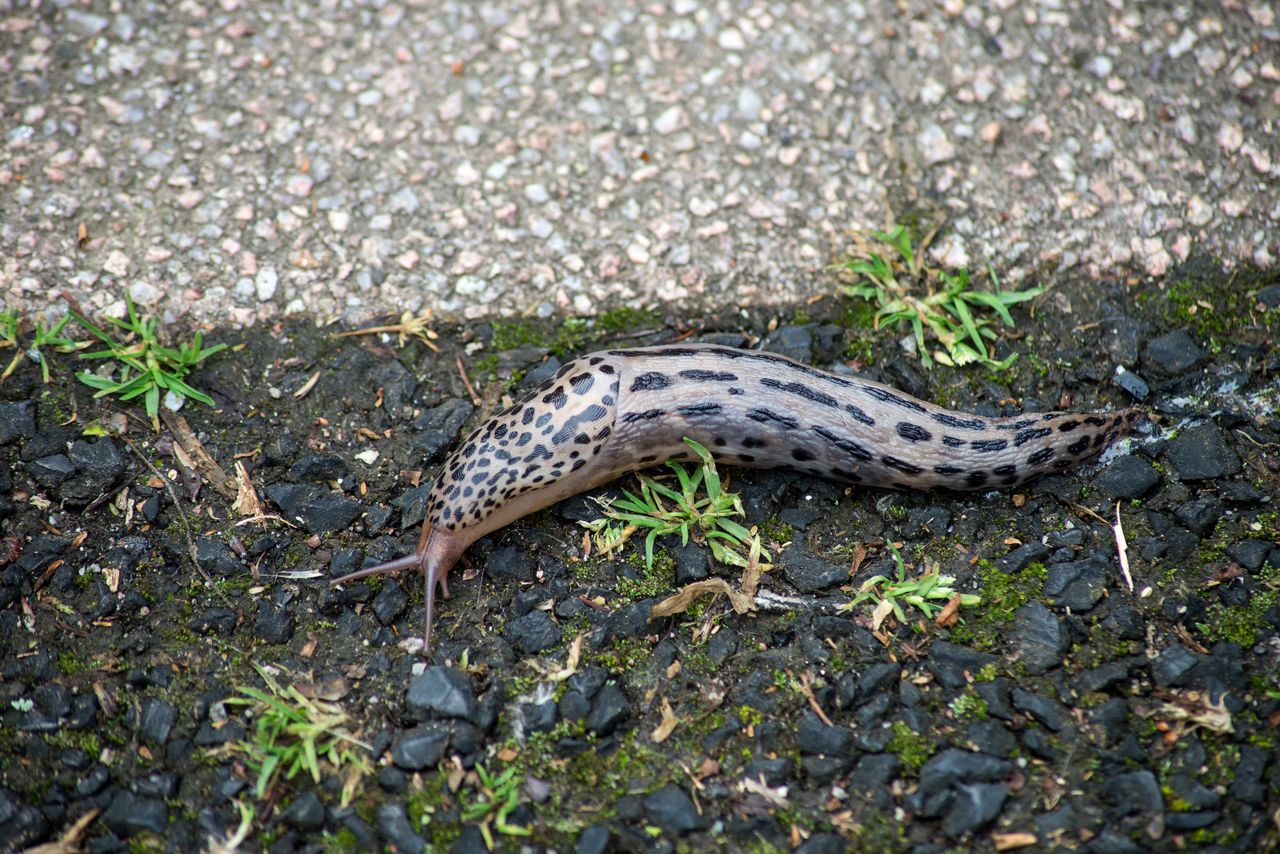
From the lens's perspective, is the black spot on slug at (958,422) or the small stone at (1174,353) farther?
the small stone at (1174,353)

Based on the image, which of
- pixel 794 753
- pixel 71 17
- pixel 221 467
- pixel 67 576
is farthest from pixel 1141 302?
pixel 71 17

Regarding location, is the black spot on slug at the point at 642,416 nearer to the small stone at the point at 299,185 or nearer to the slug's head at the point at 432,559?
the slug's head at the point at 432,559

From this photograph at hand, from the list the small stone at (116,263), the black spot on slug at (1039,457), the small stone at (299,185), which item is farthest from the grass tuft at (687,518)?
the small stone at (116,263)

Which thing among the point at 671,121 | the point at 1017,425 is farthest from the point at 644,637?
the point at 671,121

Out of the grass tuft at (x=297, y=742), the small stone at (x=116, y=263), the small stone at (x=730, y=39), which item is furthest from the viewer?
the small stone at (x=730, y=39)

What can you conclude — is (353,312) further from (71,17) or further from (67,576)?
(71,17)
